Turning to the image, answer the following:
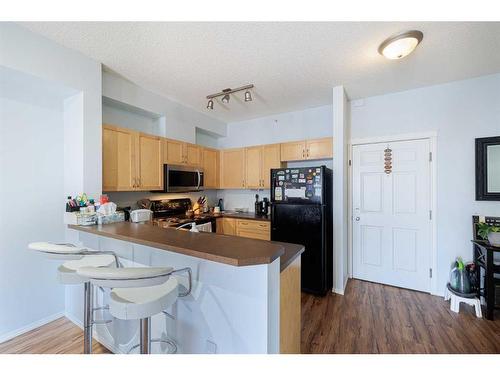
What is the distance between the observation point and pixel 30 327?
6.79 ft

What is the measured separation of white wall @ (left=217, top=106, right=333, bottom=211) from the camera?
3.53m

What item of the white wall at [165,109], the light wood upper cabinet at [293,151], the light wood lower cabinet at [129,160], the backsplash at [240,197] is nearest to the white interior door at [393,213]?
the light wood upper cabinet at [293,151]

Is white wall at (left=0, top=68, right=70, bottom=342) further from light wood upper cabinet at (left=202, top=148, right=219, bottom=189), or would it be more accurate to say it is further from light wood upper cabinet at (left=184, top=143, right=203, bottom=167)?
light wood upper cabinet at (left=202, top=148, right=219, bottom=189)

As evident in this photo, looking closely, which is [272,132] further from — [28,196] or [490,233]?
[28,196]

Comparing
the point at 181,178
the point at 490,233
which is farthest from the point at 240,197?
the point at 490,233

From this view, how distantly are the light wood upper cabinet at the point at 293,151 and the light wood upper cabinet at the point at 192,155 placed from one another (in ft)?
4.59

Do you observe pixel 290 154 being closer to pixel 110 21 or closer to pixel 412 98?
pixel 412 98

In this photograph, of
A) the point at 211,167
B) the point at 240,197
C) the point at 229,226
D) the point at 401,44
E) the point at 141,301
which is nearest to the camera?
the point at 141,301

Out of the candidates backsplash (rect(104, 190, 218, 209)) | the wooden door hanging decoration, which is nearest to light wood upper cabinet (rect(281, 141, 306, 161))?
the wooden door hanging decoration

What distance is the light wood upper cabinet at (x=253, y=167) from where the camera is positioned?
12.4 feet

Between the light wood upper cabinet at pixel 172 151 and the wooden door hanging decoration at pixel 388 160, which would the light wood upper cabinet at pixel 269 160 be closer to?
the light wood upper cabinet at pixel 172 151

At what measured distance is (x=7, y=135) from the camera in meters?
1.95

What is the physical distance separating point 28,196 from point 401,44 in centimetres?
361
